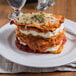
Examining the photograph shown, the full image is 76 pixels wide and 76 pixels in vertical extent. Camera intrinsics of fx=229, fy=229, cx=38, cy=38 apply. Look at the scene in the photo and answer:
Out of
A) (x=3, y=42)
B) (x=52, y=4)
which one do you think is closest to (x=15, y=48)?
(x=3, y=42)

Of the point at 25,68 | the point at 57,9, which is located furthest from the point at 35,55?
the point at 57,9

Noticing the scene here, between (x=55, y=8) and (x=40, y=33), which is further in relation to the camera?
(x=55, y=8)

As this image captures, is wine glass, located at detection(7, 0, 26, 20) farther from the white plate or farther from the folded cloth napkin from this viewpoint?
the folded cloth napkin

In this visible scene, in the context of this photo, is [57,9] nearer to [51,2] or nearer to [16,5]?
[51,2]

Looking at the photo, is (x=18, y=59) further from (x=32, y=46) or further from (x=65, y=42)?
(x=65, y=42)

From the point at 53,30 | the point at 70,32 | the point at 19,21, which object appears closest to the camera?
the point at 53,30

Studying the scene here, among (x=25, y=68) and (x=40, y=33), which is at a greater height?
(x=40, y=33)

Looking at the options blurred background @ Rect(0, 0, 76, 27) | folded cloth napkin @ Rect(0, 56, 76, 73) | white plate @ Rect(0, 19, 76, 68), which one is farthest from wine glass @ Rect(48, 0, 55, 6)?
folded cloth napkin @ Rect(0, 56, 76, 73)
